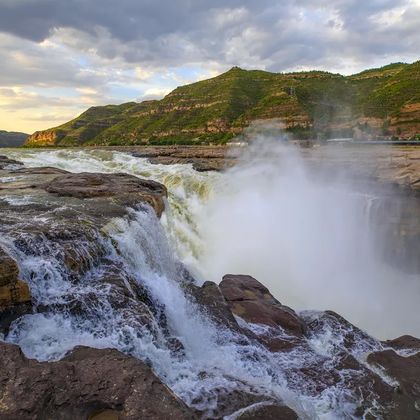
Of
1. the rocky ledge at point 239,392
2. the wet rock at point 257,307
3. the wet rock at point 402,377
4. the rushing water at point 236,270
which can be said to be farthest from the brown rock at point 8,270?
the wet rock at point 402,377

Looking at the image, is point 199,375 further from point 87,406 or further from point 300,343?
point 300,343

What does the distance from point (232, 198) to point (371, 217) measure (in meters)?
6.89

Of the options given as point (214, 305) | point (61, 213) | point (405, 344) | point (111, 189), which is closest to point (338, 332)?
point (405, 344)

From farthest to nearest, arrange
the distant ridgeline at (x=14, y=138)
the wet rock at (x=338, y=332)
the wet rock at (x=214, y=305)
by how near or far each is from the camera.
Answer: the distant ridgeline at (x=14, y=138), the wet rock at (x=338, y=332), the wet rock at (x=214, y=305)

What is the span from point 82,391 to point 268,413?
2.16 m

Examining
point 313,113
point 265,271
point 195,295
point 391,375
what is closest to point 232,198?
point 265,271

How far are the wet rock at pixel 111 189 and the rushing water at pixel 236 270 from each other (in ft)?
3.20

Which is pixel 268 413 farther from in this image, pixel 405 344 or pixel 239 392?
pixel 405 344

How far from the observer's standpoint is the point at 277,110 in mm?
67000

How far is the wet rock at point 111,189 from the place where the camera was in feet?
35.9

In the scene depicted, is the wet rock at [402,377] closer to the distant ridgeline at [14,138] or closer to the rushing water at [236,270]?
the rushing water at [236,270]

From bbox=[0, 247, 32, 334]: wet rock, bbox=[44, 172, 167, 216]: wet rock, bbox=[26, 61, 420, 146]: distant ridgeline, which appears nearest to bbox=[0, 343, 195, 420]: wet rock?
bbox=[0, 247, 32, 334]: wet rock

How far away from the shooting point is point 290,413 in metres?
4.54

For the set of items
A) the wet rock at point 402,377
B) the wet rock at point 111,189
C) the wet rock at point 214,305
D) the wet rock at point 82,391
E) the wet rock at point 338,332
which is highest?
the wet rock at point 111,189
